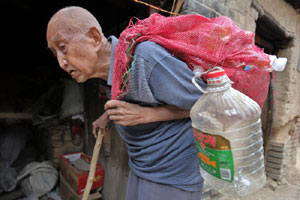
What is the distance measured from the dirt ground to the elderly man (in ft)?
10.2

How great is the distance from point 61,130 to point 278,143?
460 centimetres

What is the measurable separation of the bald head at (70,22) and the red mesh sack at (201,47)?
23 centimetres

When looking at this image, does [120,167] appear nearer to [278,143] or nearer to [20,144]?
[20,144]

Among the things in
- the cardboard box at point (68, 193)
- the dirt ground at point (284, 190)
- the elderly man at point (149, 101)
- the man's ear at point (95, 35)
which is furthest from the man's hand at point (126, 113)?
the dirt ground at point (284, 190)

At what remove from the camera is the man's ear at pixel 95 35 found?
3.08 feet

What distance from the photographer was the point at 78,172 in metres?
2.55

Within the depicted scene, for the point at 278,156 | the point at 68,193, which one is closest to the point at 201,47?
the point at 68,193

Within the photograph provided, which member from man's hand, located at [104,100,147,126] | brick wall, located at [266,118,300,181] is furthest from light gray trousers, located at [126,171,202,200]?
brick wall, located at [266,118,300,181]

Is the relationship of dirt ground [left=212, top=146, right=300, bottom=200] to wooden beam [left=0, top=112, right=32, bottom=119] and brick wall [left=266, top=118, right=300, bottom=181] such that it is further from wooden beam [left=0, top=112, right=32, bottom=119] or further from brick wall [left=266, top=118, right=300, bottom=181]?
wooden beam [left=0, top=112, right=32, bottom=119]

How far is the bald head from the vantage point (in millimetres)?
883

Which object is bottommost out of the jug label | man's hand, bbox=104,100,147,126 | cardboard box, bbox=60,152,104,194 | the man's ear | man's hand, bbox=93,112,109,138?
cardboard box, bbox=60,152,104,194

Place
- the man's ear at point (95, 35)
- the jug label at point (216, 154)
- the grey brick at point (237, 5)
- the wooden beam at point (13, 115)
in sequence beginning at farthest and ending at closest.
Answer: the wooden beam at point (13, 115), the grey brick at point (237, 5), the man's ear at point (95, 35), the jug label at point (216, 154)

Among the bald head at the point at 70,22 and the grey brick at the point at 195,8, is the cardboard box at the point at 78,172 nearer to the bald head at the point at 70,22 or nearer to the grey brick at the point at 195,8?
the bald head at the point at 70,22

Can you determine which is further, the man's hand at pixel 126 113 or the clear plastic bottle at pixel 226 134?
the man's hand at pixel 126 113
